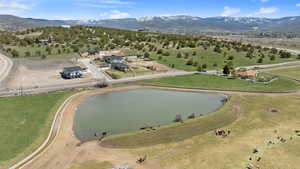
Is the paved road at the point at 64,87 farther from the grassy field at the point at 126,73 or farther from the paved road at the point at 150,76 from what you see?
the grassy field at the point at 126,73

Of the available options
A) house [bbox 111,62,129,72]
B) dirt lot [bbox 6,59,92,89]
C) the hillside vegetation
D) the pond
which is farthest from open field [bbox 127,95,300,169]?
the hillside vegetation

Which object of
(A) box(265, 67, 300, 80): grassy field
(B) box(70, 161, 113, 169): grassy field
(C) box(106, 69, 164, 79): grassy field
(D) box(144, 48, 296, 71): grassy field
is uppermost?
(D) box(144, 48, 296, 71): grassy field

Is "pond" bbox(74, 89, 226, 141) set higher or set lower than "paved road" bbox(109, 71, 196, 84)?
lower

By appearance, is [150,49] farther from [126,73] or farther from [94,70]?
[126,73]

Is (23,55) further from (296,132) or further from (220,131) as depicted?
(296,132)

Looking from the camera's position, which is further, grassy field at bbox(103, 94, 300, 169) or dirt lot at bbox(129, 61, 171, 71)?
dirt lot at bbox(129, 61, 171, 71)

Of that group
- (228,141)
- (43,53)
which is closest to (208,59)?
(228,141)

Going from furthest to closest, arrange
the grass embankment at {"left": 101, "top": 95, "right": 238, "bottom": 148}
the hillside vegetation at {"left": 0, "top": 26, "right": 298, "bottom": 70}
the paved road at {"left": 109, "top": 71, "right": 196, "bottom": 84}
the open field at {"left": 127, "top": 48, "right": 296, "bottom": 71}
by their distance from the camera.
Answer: the hillside vegetation at {"left": 0, "top": 26, "right": 298, "bottom": 70} < the open field at {"left": 127, "top": 48, "right": 296, "bottom": 71} < the paved road at {"left": 109, "top": 71, "right": 196, "bottom": 84} < the grass embankment at {"left": 101, "top": 95, "right": 238, "bottom": 148}

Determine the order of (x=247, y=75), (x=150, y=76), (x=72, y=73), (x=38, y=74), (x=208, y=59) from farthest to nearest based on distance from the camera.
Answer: (x=208, y=59) < (x=38, y=74) < (x=150, y=76) < (x=247, y=75) < (x=72, y=73)

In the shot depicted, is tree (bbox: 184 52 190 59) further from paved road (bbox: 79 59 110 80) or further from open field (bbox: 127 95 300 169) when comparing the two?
open field (bbox: 127 95 300 169)
